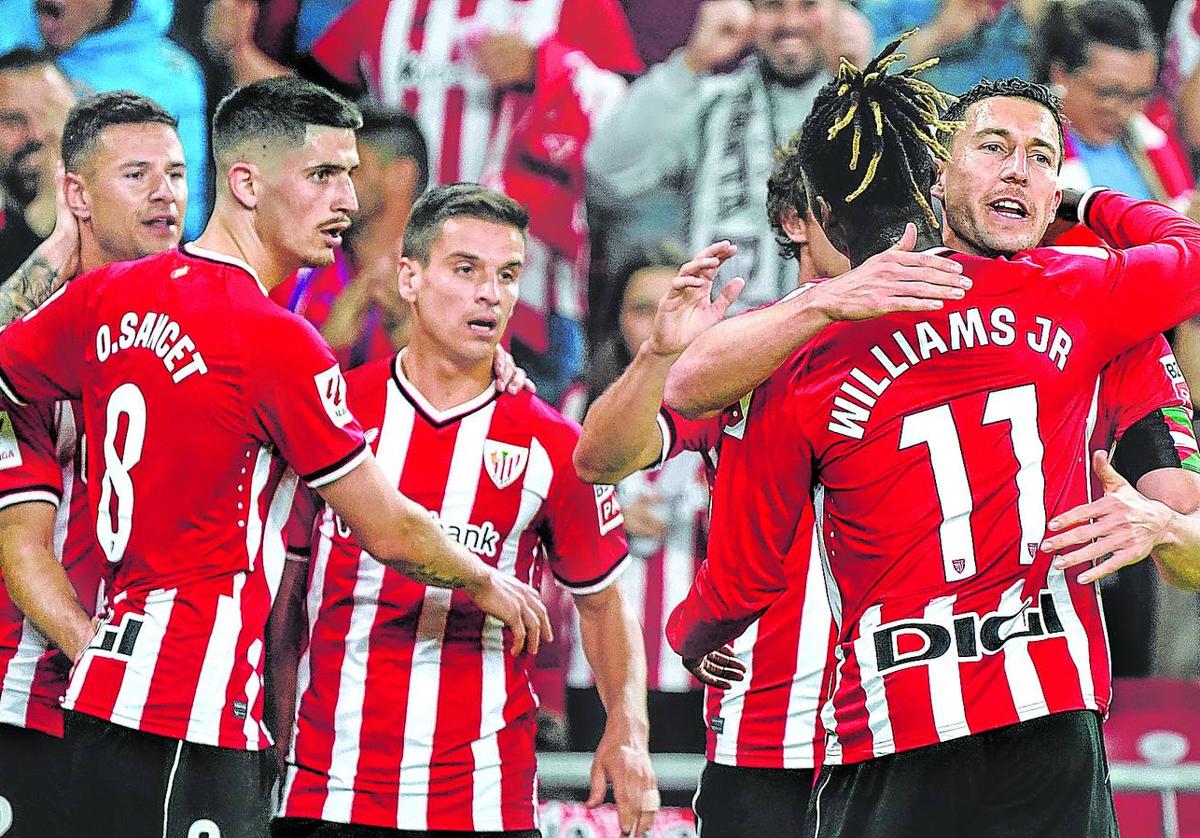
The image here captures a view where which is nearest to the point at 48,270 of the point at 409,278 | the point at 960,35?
the point at 409,278

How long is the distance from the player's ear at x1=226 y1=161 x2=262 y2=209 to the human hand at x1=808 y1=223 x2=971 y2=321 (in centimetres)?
156

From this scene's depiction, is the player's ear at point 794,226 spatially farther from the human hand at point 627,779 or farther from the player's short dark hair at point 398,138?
the player's short dark hair at point 398,138

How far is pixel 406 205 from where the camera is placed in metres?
5.15

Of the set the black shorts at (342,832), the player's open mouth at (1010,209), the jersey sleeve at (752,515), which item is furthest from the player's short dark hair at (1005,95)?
the black shorts at (342,832)

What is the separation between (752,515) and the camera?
2.64m

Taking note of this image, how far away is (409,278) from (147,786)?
1520 mm

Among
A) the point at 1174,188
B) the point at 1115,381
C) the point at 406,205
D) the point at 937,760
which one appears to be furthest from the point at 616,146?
the point at 937,760

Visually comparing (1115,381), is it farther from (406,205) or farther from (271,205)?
(406,205)

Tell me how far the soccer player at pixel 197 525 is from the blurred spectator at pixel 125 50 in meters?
2.17

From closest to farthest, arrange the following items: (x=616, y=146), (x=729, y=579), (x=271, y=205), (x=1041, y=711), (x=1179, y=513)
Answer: (x=1041, y=711) < (x=1179, y=513) < (x=729, y=579) < (x=271, y=205) < (x=616, y=146)

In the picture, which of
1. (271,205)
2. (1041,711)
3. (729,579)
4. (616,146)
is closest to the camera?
(1041,711)

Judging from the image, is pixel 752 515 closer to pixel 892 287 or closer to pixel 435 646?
pixel 892 287

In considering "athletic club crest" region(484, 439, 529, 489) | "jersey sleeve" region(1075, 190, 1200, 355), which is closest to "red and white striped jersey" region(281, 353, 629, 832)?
"athletic club crest" region(484, 439, 529, 489)

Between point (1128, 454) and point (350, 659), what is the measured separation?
1.89 metres
